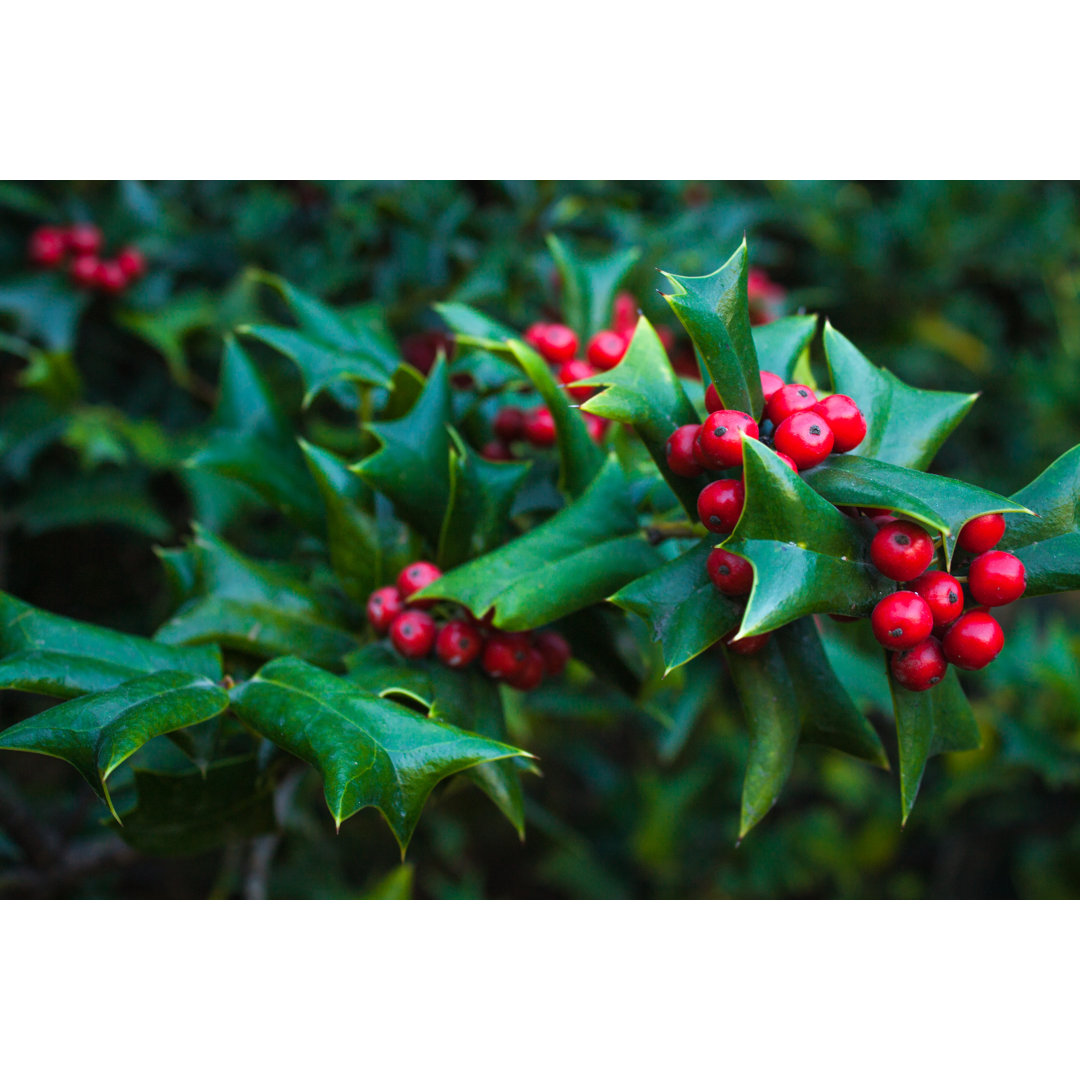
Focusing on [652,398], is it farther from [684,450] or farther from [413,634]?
[413,634]

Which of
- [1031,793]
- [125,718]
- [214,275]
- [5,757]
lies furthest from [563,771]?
[125,718]

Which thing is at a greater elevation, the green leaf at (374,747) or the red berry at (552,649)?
the green leaf at (374,747)

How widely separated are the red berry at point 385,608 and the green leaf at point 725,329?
50 centimetres

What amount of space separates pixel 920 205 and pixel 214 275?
7.96 ft

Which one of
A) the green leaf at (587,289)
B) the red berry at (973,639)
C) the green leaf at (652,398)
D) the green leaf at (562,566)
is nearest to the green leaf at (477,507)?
the green leaf at (562,566)

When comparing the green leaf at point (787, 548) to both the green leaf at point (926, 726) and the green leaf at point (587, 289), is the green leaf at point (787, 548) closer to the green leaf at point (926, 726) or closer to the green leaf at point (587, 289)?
the green leaf at point (926, 726)

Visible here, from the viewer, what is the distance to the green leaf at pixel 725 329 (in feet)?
3.02

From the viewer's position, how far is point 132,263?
2.14 m

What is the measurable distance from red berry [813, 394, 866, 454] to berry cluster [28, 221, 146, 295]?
180 centimetres

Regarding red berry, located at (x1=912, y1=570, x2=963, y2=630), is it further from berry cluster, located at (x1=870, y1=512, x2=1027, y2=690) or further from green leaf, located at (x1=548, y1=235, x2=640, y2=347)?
green leaf, located at (x1=548, y1=235, x2=640, y2=347)

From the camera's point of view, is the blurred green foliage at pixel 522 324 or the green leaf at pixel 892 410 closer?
the green leaf at pixel 892 410

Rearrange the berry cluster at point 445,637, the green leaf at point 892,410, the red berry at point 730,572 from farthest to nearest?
the berry cluster at point 445,637
the green leaf at point 892,410
the red berry at point 730,572

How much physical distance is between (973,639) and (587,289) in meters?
0.94

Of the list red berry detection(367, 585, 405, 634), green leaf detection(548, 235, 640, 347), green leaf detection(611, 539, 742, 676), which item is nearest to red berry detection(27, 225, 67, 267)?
green leaf detection(548, 235, 640, 347)
